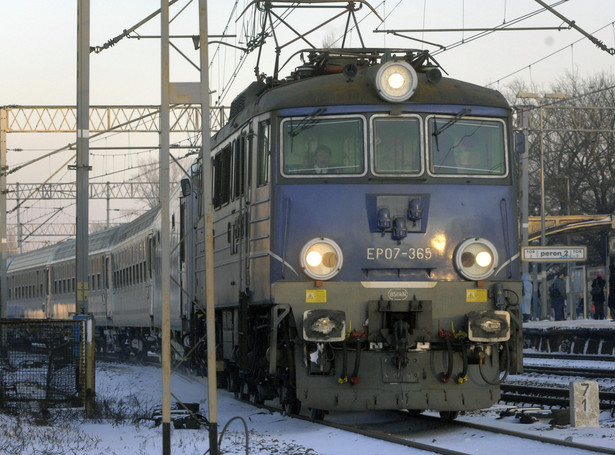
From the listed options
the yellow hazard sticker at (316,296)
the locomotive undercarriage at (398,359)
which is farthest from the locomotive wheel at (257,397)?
the yellow hazard sticker at (316,296)

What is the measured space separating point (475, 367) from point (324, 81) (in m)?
3.28

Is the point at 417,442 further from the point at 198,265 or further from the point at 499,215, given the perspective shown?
the point at 198,265

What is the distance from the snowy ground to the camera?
1000 centimetres

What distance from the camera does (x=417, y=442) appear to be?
400 inches

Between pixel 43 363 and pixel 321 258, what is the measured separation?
4384 millimetres

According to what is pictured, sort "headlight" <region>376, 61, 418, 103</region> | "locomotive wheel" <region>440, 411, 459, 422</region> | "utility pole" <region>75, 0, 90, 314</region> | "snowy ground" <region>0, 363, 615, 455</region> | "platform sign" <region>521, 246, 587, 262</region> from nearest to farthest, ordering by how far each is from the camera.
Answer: "snowy ground" <region>0, 363, 615, 455</region> < "headlight" <region>376, 61, 418, 103</region> < "locomotive wheel" <region>440, 411, 459, 422</region> < "utility pole" <region>75, 0, 90, 314</region> < "platform sign" <region>521, 246, 587, 262</region>

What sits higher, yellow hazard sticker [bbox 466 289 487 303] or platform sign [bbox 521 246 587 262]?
platform sign [bbox 521 246 587 262]

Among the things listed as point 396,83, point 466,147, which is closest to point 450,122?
point 466,147

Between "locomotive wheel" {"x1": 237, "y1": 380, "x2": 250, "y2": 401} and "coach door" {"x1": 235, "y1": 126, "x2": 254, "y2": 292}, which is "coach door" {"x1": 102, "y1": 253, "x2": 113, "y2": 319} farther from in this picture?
"coach door" {"x1": 235, "y1": 126, "x2": 254, "y2": 292}

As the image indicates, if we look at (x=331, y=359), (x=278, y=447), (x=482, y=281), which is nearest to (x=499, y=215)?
(x=482, y=281)

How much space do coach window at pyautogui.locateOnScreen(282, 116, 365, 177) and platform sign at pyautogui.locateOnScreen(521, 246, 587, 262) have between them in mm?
14610

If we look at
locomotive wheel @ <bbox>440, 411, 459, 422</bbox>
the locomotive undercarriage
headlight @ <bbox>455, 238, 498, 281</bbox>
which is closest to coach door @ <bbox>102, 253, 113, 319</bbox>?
locomotive wheel @ <bbox>440, 411, 459, 422</bbox>

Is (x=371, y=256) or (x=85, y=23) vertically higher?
(x=85, y=23)

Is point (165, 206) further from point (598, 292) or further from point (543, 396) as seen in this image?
point (598, 292)
